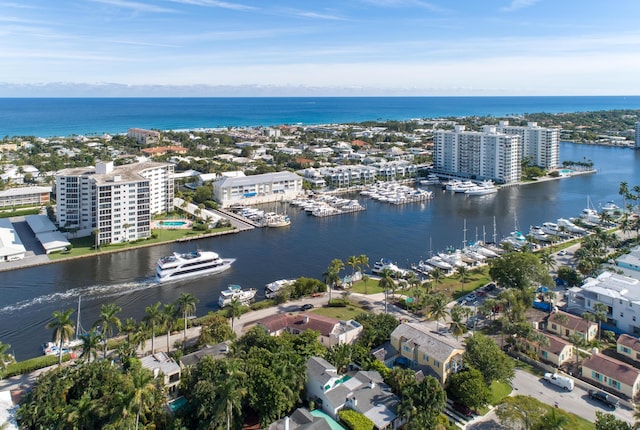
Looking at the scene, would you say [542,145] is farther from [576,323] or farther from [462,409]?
[462,409]

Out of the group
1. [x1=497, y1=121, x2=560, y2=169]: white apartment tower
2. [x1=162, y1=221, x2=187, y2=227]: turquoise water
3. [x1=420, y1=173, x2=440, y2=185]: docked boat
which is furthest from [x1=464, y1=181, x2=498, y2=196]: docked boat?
[x1=162, y1=221, x2=187, y2=227]: turquoise water

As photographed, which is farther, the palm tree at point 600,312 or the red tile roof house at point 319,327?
the palm tree at point 600,312

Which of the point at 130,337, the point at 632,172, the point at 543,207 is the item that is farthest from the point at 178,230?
the point at 632,172

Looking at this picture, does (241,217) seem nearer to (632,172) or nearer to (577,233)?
(577,233)

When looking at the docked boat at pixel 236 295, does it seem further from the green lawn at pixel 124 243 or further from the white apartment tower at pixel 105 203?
the white apartment tower at pixel 105 203

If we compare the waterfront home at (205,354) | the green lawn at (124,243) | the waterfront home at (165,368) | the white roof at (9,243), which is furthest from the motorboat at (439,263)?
the white roof at (9,243)

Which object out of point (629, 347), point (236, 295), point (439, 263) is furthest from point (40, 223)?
point (629, 347)

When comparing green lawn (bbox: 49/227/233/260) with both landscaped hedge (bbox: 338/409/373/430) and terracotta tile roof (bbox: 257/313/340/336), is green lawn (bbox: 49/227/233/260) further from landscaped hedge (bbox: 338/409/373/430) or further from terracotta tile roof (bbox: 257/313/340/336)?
landscaped hedge (bbox: 338/409/373/430)
